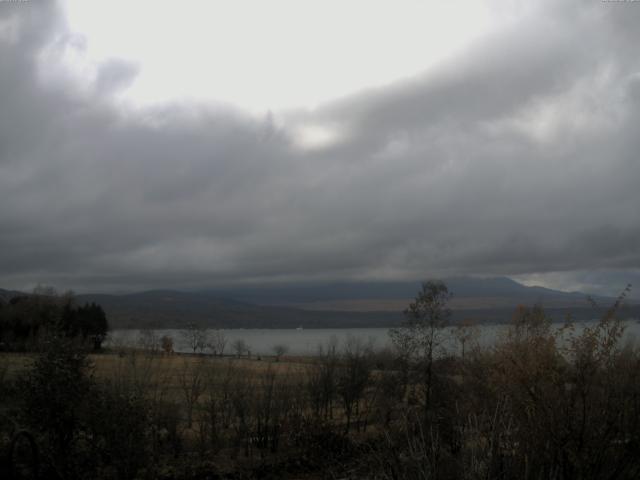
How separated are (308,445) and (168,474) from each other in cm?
728

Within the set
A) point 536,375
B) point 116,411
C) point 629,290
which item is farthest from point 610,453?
point 116,411

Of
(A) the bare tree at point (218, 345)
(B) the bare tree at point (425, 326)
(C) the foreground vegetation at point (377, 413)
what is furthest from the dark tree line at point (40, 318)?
(B) the bare tree at point (425, 326)

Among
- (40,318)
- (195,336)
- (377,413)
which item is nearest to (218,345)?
(195,336)

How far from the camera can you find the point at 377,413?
2994 centimetres

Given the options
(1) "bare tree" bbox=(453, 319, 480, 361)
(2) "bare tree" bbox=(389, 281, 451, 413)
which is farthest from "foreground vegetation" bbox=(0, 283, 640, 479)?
(1) "bare tree" bbox=(453, 319, 480, 361)

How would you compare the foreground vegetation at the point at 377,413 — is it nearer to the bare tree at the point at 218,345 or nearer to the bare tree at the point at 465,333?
the bare tree at the point at 465,333

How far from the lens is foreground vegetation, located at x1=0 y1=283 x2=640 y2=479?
315 inches

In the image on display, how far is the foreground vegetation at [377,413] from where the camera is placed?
800 centimetres

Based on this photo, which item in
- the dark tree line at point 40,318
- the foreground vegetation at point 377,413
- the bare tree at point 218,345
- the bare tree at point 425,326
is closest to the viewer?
the foreground vegetation at point 377,413

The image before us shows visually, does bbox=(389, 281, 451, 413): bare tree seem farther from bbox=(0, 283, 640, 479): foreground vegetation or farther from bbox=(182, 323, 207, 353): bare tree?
bbox=(182, 323, 207, 353): bare tree

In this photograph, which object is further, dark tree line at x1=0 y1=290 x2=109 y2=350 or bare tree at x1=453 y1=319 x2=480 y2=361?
dark tree line at x1=0 y1=290 x2=109 y2=350

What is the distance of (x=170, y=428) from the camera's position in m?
23.6

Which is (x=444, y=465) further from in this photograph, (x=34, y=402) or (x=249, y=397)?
(x=249, y=397)

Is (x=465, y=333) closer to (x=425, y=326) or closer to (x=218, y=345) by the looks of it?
(x=425, y=326)
